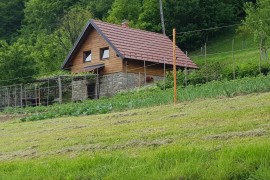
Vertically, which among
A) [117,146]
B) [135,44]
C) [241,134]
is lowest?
[117,146]

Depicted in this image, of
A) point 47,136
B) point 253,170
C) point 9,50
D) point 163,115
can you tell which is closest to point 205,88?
point 163,115

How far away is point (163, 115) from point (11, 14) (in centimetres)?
6486

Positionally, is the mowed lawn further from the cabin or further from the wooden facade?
the wooden facade

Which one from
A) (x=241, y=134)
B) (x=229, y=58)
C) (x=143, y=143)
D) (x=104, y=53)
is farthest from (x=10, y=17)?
(x=241, y=134)

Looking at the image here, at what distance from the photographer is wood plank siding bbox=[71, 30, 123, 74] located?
3651 centimetres

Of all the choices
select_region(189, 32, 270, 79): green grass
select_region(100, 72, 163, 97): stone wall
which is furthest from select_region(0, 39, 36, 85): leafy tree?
select_region(189, 32, 270, 79): green grass

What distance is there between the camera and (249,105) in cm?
1384

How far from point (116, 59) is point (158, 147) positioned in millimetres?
26793

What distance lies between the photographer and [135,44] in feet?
124

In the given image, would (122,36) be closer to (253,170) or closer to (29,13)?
(253,170)

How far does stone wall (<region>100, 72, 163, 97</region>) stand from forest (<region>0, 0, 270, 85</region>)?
5.99 meters

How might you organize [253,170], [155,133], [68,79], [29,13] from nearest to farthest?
[253,170] < [155,133] < [68,79] < [29,13]

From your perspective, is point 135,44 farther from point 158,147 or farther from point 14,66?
point 158,147

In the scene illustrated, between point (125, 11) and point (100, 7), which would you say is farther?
point (100, 7)
